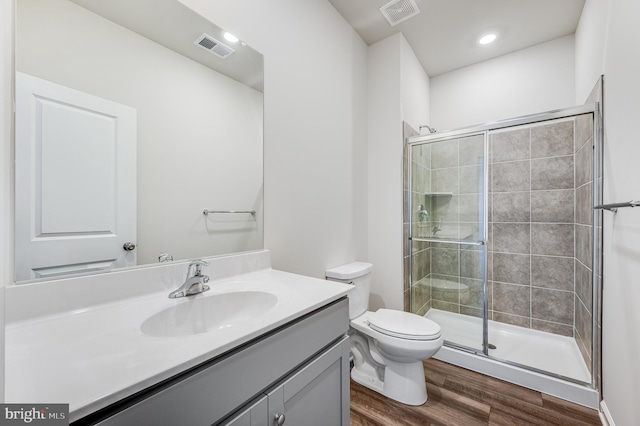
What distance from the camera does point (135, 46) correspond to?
934mm

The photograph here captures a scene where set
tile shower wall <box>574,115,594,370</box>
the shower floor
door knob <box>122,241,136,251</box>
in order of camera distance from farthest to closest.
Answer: the shower floor → tile shower wall <box>574,115,594,370</box> → door knob <box>122,241,136,251</box>

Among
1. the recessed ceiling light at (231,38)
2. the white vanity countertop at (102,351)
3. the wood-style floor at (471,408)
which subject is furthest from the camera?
the wood-style floor at (471,408)

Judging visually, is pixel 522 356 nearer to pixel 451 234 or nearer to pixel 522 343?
pixel 522 343

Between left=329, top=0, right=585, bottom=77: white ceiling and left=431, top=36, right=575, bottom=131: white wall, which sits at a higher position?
left=329, top=0, right=585, bottom=77: white ceiling

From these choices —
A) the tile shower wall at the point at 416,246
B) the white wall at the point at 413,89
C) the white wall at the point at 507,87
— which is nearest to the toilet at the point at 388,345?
the tile shower wall at the point at 416,246

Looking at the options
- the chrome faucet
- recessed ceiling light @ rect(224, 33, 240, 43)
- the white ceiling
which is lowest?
the chrome faucet

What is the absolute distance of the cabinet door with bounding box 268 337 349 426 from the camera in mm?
762

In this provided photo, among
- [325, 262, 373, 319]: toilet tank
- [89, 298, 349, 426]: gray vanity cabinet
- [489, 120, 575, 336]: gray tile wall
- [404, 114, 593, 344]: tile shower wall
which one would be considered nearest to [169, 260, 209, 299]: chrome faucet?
[89, 298, 349, 426]: gray vanity cabinet

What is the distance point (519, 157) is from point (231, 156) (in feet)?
8.35

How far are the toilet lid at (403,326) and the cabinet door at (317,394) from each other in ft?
1.88

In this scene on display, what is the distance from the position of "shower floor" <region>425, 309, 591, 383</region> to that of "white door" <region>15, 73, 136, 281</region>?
2369 millimetres

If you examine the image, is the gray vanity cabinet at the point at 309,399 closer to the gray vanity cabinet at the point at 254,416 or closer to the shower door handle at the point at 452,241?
the gray vanity cabinet at the point at 254,416

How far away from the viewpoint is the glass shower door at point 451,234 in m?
2.09

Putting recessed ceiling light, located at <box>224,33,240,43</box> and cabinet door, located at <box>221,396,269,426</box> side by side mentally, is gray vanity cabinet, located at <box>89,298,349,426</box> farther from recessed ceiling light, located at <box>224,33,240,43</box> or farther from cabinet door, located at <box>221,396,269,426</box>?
recessed ceiling light, located at <box>224,33,240,43</box>
